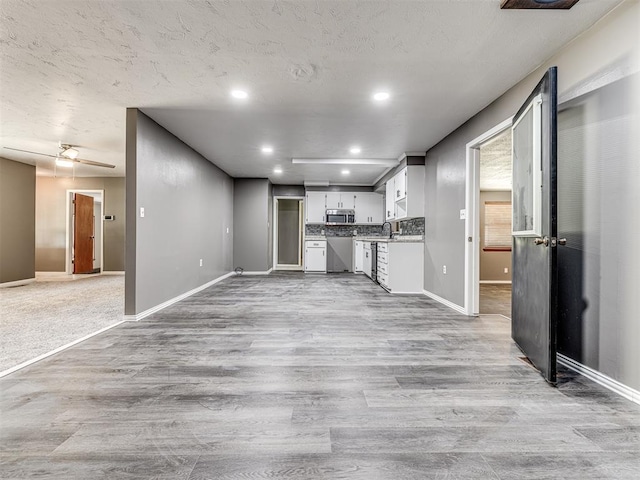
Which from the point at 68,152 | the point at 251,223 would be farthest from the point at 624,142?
the point at 251,223

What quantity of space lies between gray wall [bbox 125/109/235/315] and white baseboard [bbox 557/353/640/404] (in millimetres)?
4043

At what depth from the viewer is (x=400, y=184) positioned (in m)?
5.57

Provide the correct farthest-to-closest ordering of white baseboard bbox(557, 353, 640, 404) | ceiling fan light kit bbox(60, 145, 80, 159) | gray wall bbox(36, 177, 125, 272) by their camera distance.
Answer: gray wall bbox(36, 177, 125, 272) → ceiling fan light kit bbox(60, 145, 80, 159) → white baseboard bbox(557, 353, 640, 404)

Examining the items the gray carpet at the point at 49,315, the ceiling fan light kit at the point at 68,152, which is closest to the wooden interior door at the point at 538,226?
the gray carpet at the point at 49,315

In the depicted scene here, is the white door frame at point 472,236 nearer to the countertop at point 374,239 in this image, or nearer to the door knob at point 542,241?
the countertop at point 374,239

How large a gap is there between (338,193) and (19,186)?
6.70m

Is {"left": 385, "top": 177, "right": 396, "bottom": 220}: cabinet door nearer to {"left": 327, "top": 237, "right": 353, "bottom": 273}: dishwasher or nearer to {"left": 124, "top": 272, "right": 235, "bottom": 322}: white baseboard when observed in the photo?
{"left": 327, "top": 237, "right": 353, "bottom": 273}: dishwasher

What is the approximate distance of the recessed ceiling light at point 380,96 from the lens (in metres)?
2.96

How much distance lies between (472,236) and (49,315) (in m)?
5.12

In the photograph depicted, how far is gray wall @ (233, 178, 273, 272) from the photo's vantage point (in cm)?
747

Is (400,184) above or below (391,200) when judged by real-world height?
above

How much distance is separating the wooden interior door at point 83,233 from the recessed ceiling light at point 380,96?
779 cm

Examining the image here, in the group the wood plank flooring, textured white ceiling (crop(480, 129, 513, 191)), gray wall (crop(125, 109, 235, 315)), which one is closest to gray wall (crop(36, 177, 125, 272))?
gray wall (crop(125, 109, 235, 315))

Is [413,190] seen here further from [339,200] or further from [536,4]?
[536,4]
